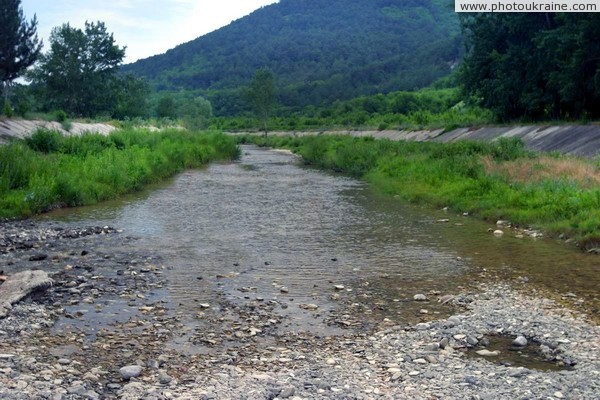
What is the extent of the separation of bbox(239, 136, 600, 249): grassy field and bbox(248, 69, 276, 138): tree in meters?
69.1

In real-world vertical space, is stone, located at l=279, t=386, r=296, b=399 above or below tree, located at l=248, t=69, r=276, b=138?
below

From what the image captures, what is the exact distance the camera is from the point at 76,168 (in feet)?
90.0

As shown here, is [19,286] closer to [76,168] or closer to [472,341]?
[472,341]

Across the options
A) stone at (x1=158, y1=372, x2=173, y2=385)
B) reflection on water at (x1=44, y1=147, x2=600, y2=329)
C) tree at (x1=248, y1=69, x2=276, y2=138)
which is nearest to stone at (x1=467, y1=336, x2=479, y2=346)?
reflection on water at (x1=44, y1=147, x2=600, y2=329)

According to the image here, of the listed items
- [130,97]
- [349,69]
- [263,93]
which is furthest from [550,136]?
[349,69]

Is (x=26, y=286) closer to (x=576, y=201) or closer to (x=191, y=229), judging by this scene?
(x=191, y=229)

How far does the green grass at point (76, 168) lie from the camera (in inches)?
874

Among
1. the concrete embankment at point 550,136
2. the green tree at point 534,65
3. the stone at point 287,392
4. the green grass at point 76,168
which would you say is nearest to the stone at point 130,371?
the stone at point 287,392

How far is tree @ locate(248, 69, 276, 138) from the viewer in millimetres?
105312

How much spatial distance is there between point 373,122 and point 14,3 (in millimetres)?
44606

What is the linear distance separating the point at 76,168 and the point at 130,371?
21.5 m

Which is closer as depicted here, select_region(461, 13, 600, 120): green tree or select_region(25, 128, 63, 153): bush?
select_region(25, 128, 63, 153): bush

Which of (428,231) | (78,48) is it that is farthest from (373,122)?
(428,231)

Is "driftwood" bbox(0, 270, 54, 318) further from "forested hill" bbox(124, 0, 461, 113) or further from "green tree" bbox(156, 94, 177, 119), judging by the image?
"forested hill" bbox(124, 0, 461, 113)
